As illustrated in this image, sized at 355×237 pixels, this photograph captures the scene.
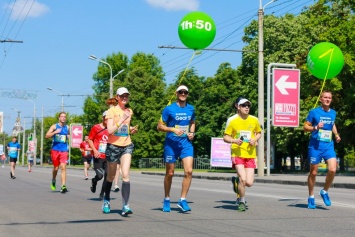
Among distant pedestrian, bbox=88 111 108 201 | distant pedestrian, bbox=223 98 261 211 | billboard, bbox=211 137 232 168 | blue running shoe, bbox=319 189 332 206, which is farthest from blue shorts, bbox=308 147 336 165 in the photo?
billboard, bbox=211 137 232 168

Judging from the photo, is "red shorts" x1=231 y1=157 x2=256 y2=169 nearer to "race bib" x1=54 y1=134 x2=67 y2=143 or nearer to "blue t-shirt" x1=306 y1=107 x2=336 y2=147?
"blue t-shirt" x1=306 y1=107 x2=336 y2=147

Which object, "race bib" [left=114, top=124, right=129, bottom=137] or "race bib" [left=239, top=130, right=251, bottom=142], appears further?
"race bib" [left=239, top=130, right=251, bottom=142]

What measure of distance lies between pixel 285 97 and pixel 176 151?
2231cm

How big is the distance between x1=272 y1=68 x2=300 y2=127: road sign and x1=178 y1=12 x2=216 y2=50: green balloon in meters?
16.4

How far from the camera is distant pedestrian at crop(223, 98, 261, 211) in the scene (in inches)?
461

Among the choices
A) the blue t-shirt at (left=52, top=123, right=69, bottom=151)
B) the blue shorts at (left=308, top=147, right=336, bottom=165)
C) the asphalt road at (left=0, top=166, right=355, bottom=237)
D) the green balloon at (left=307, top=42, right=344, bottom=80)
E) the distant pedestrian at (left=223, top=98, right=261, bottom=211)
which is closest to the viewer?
the asphalt road at (left=0, top=166, right=355, bottom=237)

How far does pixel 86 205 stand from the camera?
523 inches

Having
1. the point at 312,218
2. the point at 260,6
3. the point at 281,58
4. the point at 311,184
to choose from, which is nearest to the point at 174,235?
the point at 312,218

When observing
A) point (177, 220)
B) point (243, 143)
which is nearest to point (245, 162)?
point (243, 143)

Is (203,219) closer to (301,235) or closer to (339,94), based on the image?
(301,235)

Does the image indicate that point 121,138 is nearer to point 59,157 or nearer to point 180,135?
point 180,135

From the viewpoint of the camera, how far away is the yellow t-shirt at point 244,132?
1180 cm

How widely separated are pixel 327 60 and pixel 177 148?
4.10 m

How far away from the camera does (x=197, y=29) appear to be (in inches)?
640
